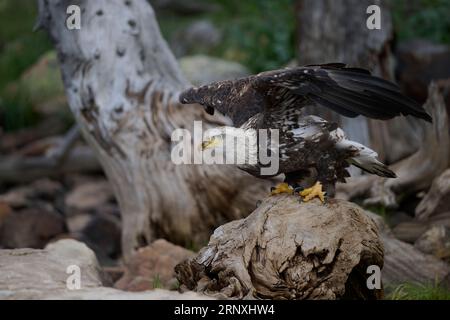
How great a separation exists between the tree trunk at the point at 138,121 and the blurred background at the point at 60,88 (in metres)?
0.47

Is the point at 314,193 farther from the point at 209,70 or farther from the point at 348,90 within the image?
the point at 209,70

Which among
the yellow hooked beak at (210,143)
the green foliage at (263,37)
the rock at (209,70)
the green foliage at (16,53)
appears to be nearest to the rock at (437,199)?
the yellow hooked beak at (210,143)

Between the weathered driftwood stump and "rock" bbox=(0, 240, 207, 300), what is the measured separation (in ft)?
1.79

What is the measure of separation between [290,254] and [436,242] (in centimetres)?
200

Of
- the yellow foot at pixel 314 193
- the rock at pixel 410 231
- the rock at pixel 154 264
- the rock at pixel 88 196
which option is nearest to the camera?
the yellow foot at pixel 314 193

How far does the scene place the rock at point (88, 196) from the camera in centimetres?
1040

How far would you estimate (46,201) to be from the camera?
10.7 m

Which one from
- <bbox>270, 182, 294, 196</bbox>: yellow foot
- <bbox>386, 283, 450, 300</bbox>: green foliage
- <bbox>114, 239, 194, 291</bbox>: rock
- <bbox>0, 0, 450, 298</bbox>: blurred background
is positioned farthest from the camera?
<bbox>0, 0, 450, 298</bbox>: blurred background

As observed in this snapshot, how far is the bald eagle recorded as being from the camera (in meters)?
4.79

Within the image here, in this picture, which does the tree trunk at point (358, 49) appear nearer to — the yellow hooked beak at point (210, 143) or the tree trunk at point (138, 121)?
the tree trunk at point (138, 121)

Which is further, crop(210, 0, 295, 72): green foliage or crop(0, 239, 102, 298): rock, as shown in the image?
crop(210, 0, 295, 72): green foliage

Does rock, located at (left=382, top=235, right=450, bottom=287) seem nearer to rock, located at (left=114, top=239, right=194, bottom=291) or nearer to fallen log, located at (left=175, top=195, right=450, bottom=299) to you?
fallen log, located at (left=175, top=195, right=450, bottom=299)

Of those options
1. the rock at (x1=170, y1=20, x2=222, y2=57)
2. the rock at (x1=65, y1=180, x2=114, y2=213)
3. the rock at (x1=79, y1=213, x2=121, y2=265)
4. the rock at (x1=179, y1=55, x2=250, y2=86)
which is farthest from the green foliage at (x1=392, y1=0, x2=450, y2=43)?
the rock at (x1=79, y1=213, x2=121, y2=265)
